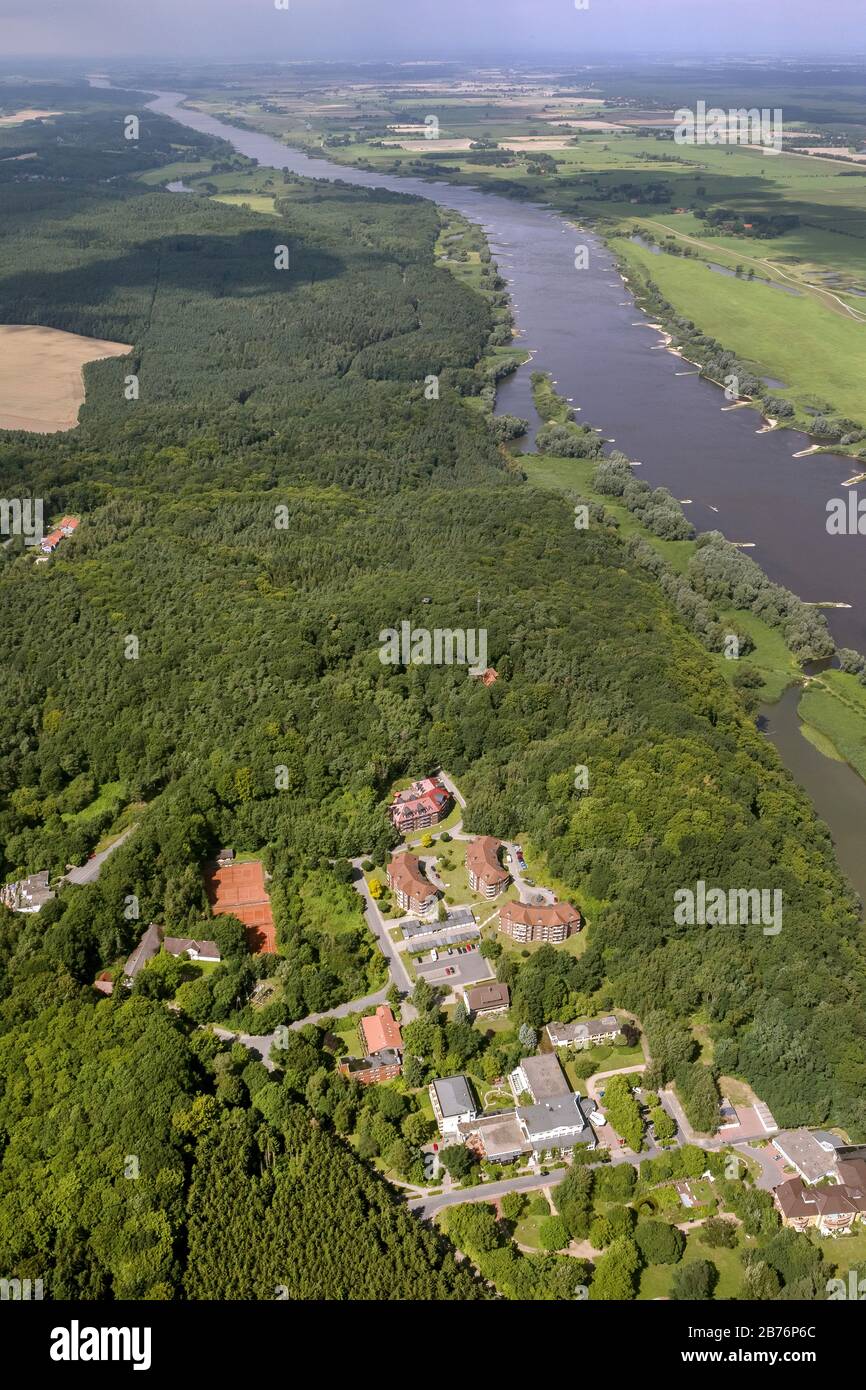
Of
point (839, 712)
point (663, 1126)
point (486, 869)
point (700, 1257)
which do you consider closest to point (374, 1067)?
point (486, 869)

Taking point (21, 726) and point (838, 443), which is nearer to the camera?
point (21, 726)

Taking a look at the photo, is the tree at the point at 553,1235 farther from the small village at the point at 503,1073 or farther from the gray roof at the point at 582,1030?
the gray roof at the point at 582,1030

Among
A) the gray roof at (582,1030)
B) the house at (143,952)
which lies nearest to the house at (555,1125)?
the gray roof at (582,1030)

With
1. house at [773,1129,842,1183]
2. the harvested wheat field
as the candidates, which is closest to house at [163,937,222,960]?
house at [773,1129,842,1183]

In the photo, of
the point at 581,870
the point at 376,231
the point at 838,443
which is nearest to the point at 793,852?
the point at 581,870

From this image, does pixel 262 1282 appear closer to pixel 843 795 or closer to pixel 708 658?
pixel 843 795

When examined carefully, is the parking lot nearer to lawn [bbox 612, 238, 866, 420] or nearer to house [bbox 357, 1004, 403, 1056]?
house [bbox 357, 1004, 403, 1056]

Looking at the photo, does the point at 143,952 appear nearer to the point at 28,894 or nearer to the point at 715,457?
the point at 28,894
